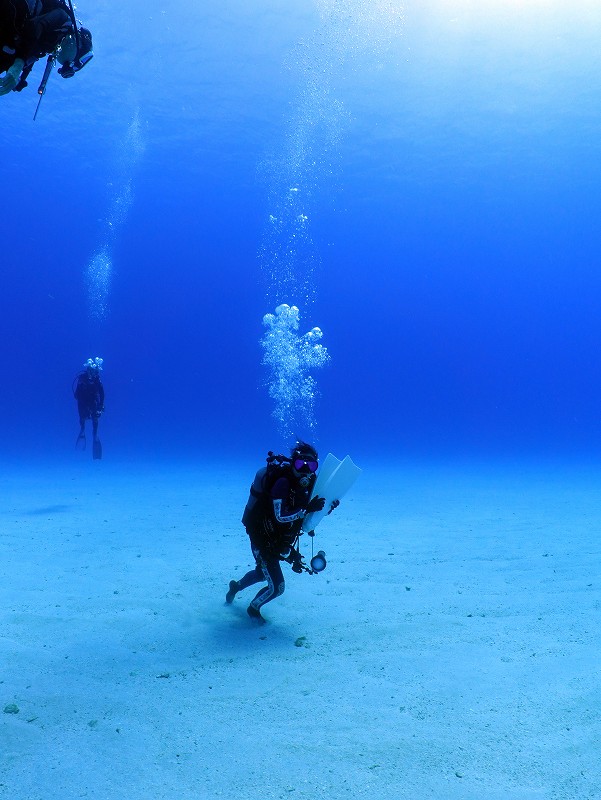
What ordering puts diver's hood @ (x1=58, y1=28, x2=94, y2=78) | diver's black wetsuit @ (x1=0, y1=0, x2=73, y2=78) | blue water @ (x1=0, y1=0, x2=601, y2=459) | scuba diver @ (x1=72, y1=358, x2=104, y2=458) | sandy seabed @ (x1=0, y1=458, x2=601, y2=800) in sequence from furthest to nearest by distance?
blue water @ (x1=0, y1=0, x2=601, y2=459)
scuba diver @ (x1=72, y1=358, x2=104, y2=458)
diver's hood @ (x1=58, y1=28, x2=94, y2=78)
diver's black wetsuit @ (x1=0, y1=0, x2=73, y2=78)
sandy seabed @ (x1=0, y1=458, x2=601, y2=800)

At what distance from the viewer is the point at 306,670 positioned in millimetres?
4090

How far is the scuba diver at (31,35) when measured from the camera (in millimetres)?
3252

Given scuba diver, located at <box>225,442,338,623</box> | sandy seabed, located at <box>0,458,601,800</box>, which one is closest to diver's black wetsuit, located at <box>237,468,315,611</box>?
scuba diver, located at <box>225,442,338,623</box>

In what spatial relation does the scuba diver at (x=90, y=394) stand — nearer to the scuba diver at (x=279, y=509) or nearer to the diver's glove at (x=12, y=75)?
the scuba diver at (x=279, y=509)

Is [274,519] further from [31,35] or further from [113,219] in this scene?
[113,219]

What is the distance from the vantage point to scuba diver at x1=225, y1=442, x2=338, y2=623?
15.1ft

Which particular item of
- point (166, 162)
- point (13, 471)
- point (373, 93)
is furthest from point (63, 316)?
point (13, 471)

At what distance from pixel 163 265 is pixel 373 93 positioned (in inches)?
4103

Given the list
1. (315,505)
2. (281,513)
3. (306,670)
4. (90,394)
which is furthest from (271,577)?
(90,394)

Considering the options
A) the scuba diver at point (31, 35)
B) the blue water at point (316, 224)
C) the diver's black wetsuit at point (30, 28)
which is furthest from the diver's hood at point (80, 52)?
the blue water at point (316, 224)

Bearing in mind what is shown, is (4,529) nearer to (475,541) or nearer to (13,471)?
(475,541)

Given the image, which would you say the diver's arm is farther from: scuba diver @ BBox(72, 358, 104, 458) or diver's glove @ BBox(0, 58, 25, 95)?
scuba diver @ BBox(72, 358, 104, 458)

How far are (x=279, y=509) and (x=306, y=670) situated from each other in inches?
49.8

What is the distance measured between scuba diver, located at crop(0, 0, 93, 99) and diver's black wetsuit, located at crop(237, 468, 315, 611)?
11.3ft
